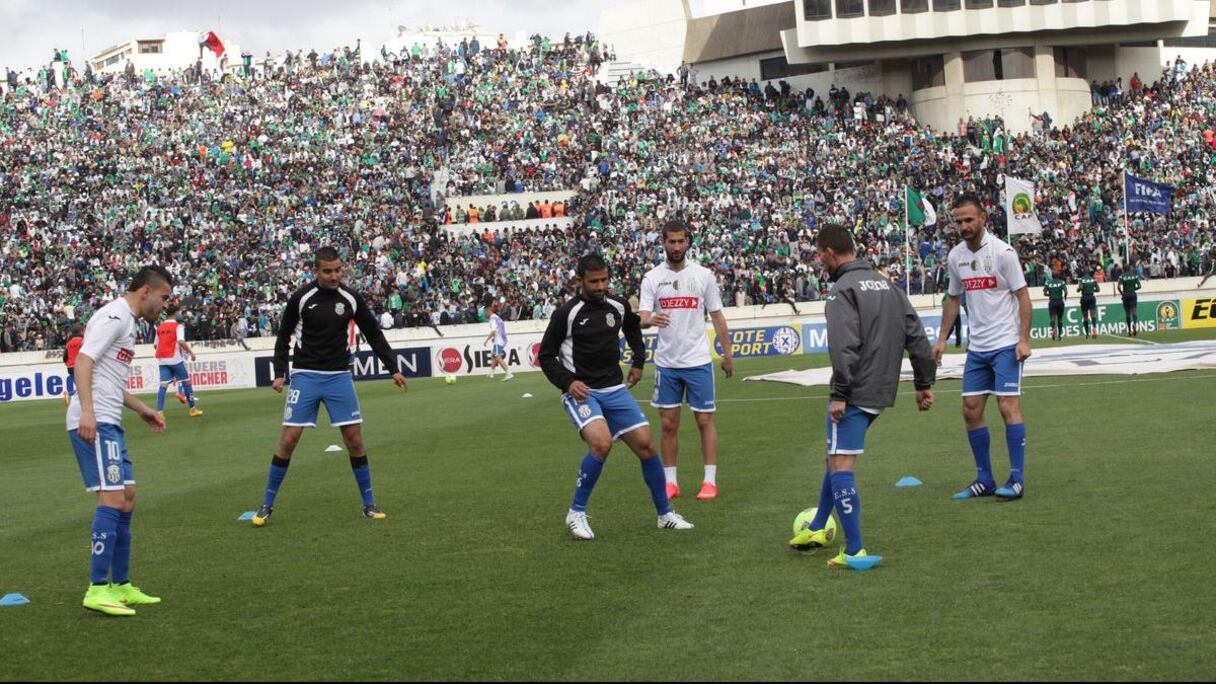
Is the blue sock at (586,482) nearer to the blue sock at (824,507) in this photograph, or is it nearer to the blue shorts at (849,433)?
the blue sock at (824,507)

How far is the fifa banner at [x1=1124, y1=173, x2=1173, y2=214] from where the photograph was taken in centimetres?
4328

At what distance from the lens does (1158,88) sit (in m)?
58.8

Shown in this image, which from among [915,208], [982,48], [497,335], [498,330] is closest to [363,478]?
[498,330]

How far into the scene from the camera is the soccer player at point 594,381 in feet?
34.6

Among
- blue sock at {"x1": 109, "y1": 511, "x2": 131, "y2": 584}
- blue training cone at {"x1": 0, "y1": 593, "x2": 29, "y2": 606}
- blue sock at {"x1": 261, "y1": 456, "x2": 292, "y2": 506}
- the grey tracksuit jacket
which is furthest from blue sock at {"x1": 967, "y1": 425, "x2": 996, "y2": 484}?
blue training cone at {"x1": 0, "y1": 593, "x2": 29, "y2": 606}

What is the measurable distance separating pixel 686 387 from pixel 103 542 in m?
5.55

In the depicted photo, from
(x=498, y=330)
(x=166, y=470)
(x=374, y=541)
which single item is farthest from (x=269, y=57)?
(x=374, y=541)

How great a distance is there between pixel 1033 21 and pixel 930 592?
5448 centimetres

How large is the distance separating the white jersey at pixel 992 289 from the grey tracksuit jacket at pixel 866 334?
7.92 feet

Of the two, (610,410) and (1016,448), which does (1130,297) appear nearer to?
(1016,448)

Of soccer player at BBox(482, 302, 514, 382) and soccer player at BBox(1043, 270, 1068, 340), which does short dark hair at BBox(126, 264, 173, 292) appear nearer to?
soccer player at BBox(482, 302, 514, 382)

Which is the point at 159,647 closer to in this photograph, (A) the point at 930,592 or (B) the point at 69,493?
(A) the point at 930,592

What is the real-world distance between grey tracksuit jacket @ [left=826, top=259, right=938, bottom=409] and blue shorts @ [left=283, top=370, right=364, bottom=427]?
15.7ft

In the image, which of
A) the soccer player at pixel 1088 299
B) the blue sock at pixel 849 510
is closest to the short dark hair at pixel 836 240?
the blue sock at pixel 849 510
